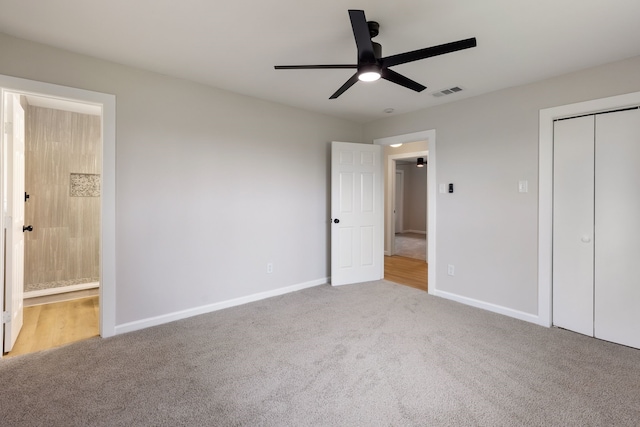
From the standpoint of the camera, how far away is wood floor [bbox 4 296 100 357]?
2.58 meters

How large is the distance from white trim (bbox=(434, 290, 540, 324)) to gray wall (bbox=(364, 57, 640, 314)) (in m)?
0.04

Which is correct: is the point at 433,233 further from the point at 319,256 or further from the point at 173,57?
the point at 173,57

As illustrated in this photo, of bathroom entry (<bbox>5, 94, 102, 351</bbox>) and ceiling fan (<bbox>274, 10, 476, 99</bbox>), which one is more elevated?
ceiling fan (<bbox>274, 10, 476, 99</bbox>)

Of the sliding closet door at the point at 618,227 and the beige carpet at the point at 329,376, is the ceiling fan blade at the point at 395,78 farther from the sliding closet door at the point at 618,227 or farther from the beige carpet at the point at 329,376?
the beige carpet at the point at 329,376

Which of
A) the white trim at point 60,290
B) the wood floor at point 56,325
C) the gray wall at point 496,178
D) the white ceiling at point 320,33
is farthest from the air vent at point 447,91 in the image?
the white trim at point 60,290

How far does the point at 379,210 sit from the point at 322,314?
1955 millimetres

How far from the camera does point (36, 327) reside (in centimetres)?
292

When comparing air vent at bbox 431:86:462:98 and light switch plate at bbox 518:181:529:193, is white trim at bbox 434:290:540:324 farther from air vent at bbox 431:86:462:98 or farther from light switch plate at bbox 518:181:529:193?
air vent at bbox 431:86:462:98

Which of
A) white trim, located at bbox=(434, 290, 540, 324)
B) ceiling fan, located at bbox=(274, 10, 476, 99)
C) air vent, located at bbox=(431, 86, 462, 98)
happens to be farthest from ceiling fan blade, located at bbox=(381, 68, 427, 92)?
white trim, located at bbox=(434, 290, 540, 324)

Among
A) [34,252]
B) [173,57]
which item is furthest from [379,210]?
[34,252]

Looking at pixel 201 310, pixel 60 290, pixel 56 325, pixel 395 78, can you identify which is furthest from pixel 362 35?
pixel 60 290

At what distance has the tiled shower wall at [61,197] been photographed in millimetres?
3609

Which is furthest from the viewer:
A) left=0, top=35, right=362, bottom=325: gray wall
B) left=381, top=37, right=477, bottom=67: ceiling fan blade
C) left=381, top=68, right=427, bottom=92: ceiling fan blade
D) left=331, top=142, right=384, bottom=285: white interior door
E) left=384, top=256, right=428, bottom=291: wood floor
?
left=384, top=256, right=428, bottom=291: wood floor

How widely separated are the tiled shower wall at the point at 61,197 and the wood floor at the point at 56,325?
411 mm
